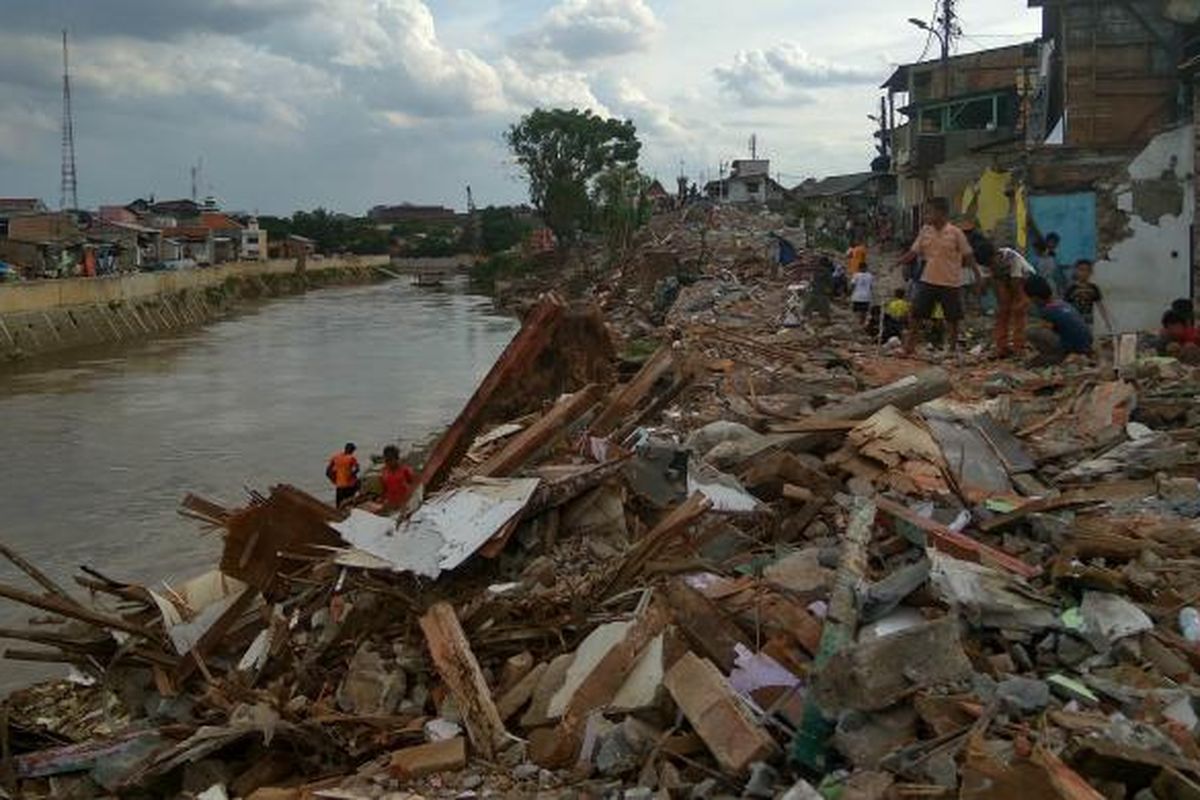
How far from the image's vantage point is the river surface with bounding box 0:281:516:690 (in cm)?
1346

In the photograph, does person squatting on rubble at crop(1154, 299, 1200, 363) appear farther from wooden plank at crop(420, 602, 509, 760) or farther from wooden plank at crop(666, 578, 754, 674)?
wooden plank at crop(420, 602, 509, 760)

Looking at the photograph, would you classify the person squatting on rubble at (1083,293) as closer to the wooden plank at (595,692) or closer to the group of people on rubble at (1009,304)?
the group of people on rubble at (1009,304)

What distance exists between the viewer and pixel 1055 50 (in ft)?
63.4

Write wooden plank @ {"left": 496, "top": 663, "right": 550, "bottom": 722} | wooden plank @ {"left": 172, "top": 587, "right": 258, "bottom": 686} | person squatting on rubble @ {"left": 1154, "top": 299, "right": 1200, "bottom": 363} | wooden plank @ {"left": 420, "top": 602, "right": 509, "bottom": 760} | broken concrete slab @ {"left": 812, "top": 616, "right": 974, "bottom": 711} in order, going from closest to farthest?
broken concrete slab @ {"left": 812, "top": 616, "right": 974, "bottom": 711} → wooden plank @ {"left": 420, "top": 602, "right": 509, "bottom": 760} → wooden plank @ {"left": 496, "top": 663, "right": 550, "bottom": 722} → wooden plank @ {"left": 172, "top": 587, "right": 258, "bottom": 686} → person squatting on rubble @ {"left": 1154, "top": 299, "right": 1200, "bottom": 363}

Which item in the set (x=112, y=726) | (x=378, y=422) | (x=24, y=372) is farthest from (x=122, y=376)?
(x=112, y=726)

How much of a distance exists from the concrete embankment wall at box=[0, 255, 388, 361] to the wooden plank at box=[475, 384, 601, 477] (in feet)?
92.9

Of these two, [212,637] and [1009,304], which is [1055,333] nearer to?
[1009,304]

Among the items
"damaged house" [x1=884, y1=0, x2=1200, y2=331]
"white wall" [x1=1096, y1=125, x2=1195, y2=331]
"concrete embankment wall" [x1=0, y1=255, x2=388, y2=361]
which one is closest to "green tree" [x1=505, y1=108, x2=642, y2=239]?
"concrete embankment wall" [x1=0, y1=255, x2=388, y2=361]

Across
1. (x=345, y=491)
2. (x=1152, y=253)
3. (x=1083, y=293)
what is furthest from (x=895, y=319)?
(x=345, y=491)

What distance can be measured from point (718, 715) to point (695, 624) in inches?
24.8

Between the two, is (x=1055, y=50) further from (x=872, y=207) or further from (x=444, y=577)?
(x=872, y=207)

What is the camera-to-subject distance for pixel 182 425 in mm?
21953

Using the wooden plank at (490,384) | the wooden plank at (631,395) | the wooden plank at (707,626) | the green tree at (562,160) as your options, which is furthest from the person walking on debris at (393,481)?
the green tree at (562,160)

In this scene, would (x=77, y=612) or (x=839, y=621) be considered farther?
(x=77, y=612)
